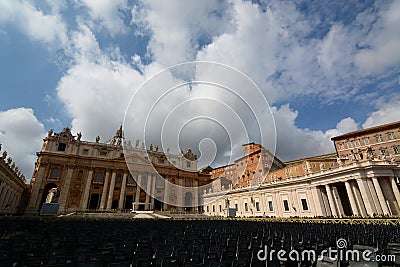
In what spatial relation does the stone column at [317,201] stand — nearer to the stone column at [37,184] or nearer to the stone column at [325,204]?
the stone column at [325,204]

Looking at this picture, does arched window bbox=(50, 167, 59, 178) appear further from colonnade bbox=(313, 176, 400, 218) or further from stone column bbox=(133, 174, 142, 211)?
colonnade bbox=(313, 176, 400, 218)

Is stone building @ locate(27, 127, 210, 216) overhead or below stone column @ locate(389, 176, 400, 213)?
overhead

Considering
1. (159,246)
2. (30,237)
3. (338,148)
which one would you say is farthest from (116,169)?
(338,148)

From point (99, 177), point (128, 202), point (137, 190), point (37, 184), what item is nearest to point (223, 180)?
point (137, 190)

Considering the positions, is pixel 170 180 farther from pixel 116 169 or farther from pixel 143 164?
pixel 116 169

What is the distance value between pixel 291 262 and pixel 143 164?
5097 cm

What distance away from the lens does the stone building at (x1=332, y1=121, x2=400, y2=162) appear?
36.2m

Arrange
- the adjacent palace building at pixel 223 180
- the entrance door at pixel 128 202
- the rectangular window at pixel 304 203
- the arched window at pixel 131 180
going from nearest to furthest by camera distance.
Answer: the adjacent palace building at pixel 223 180 < the rectangular window at pixel 304 203 < the entrance door at pixel 128 202 < the arched window at pixel 131 180

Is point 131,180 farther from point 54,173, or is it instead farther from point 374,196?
Result: point 374,196

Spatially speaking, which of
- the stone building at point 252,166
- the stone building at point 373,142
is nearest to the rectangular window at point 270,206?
the stone building at point 252,166

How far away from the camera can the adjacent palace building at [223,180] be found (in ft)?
82.0

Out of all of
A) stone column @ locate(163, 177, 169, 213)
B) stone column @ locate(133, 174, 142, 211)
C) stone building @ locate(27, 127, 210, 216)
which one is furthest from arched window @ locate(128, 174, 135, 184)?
stone column @ locate(163, 177, 169, 213)

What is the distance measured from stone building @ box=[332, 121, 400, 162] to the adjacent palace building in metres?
0.14

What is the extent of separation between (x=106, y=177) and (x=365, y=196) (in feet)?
166
